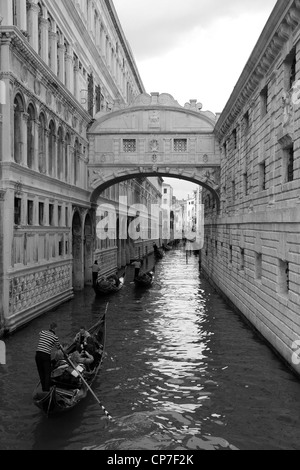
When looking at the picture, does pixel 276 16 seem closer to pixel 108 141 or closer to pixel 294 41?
pixel 294 41

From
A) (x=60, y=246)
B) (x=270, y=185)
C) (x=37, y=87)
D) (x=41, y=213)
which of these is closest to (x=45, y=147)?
(x=37, y=87)

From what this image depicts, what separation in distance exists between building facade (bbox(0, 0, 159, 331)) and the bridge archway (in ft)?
2.51

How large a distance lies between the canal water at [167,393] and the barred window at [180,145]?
1043cm

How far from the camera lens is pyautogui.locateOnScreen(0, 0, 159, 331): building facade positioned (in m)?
13.8

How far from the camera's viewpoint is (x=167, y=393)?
9.86m

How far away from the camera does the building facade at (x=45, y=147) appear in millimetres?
13781

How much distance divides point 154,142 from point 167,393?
1664 centimetres

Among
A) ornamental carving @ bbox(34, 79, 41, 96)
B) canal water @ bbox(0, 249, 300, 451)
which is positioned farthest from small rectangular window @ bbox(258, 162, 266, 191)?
ornamental carving @ bbox(34, 79, 41, 96)

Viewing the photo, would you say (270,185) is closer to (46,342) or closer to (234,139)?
(234,139)

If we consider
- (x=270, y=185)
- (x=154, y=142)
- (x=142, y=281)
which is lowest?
(x=142, y=281)

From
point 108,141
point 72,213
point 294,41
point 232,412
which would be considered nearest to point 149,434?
point 232,412

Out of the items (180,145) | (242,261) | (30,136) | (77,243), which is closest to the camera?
(30,136)

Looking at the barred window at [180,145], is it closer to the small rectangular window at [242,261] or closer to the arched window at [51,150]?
the arched window at [51,150]

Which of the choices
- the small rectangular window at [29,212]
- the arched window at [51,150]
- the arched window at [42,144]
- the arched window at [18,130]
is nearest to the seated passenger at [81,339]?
the small rectangular window at [29,212]
